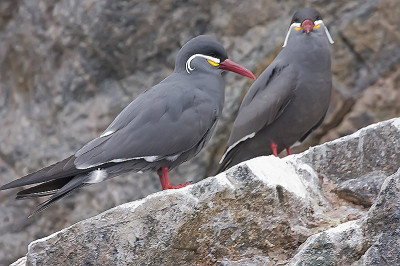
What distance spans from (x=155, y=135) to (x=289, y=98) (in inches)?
82.8

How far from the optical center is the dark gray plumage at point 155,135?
499 cm

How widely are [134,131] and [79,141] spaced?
3028mm

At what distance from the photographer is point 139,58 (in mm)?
8367

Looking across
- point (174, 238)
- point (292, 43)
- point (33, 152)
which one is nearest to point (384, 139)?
point (174, 238)

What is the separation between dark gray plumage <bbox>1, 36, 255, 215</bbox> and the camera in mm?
4988

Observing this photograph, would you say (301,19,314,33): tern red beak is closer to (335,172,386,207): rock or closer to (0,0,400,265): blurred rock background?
(0,0,400,265): blurred rock background

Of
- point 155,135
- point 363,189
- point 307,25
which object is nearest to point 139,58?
point 307,25

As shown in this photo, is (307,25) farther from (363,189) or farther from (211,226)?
(211,226)

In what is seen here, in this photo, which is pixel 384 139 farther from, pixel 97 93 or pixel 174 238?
pixel 97 93

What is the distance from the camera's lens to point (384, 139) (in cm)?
442

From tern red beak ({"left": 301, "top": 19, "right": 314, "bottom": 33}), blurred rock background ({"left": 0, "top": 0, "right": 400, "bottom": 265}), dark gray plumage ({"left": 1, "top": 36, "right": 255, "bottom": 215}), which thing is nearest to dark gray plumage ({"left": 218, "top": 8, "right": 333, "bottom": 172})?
tern red beak ({"left": 301, "top": 19, "right": 314, "bottom": 33})

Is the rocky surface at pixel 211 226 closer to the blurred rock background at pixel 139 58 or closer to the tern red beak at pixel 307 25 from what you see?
the tern red beak at pixel 307 25

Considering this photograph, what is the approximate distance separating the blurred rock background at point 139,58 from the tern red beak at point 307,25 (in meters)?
1.10

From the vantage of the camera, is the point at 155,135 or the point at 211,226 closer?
the point at 211,226
